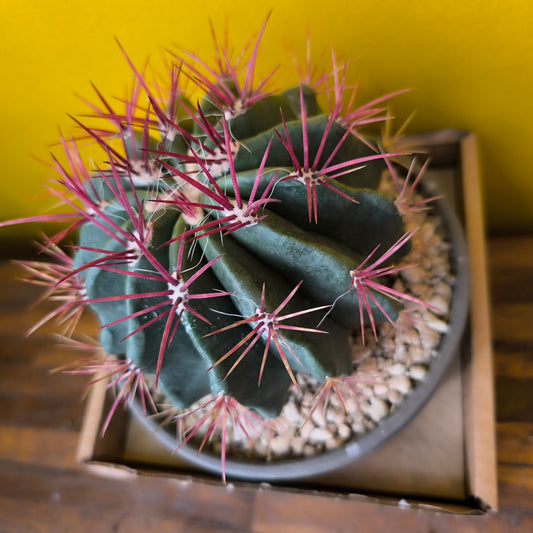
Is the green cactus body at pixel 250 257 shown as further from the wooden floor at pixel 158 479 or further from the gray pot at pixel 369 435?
the wooden floor at pixel 158 479

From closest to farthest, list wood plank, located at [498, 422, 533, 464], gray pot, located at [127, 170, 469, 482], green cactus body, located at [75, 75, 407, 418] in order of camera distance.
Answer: green cactus body, located at [75, 75, 407, 418] < gray pot, located at [127, 170, 469, 482] < wood plank, located at [498, 422, 533, 464]

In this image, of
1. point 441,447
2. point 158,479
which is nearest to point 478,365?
point 441,447

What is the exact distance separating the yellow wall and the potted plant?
8 centimetres

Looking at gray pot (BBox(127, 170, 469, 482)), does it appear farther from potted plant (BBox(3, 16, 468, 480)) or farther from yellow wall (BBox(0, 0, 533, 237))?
yellow wall (BBox(0, 0, 533, 237))

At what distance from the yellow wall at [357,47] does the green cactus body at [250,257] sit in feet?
0.45

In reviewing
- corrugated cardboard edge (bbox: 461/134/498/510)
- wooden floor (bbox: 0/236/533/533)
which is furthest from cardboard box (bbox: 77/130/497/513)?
wooden floor (bbox: 0/236/533/533)

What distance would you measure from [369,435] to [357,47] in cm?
46

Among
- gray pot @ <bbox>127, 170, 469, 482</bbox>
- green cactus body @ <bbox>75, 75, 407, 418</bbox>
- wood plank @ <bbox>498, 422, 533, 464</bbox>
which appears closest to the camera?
green cactus body @ <bbox>75, 75, 407, 418</bbox>

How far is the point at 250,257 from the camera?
16.4 inches

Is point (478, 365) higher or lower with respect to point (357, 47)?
lower

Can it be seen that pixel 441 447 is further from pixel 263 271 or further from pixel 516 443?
pixel 263 271

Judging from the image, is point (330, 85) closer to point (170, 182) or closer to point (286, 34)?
point (286, 34)

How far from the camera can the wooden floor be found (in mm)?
687

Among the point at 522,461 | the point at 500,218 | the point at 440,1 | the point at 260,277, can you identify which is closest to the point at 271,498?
the point at 522,461
